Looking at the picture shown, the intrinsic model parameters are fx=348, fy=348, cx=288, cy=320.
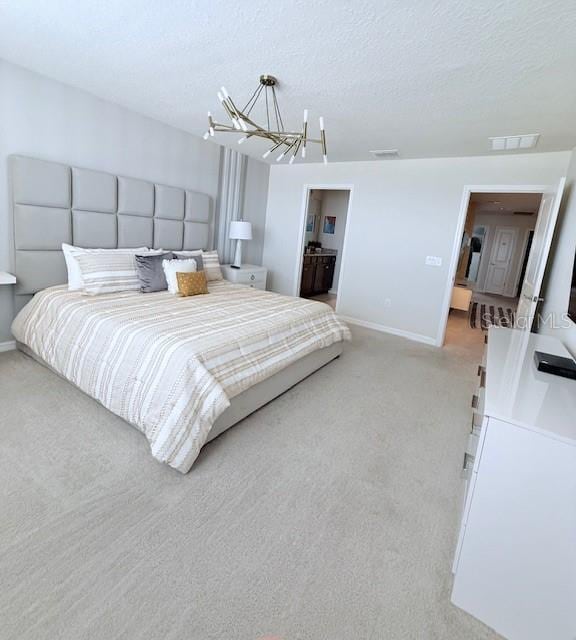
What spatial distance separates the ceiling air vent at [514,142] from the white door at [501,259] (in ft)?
23.4

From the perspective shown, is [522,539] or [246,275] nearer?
[522,539]

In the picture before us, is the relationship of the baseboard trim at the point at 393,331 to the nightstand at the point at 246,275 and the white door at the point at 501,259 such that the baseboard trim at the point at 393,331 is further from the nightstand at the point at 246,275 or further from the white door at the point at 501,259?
the white door at the point at 501,259

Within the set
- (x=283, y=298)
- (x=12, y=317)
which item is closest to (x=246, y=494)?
(x=283, y=298)

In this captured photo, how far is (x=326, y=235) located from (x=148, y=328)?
5.98m

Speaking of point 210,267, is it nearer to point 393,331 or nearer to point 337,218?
point 393,331

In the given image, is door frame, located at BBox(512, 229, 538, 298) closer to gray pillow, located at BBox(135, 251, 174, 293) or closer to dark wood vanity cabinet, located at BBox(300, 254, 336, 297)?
dark wood vanity cabinet, located at BBox(300, 254, 336, 297)

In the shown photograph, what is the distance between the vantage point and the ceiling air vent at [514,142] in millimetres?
3259

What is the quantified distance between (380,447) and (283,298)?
181cm

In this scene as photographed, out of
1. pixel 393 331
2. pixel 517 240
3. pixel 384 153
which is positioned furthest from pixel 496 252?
pixel 384 153

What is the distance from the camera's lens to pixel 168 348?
79.9 inches

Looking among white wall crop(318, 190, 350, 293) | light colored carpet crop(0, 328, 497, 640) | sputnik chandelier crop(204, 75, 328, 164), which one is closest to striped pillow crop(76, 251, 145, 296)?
light colored carpet crop(0, 328, 497, 640)

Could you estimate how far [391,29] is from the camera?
1871 mm

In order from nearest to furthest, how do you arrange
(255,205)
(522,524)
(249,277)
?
(522,524) < (249,277) < (255,205)

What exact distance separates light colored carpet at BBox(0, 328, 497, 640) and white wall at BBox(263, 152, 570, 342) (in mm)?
2428
